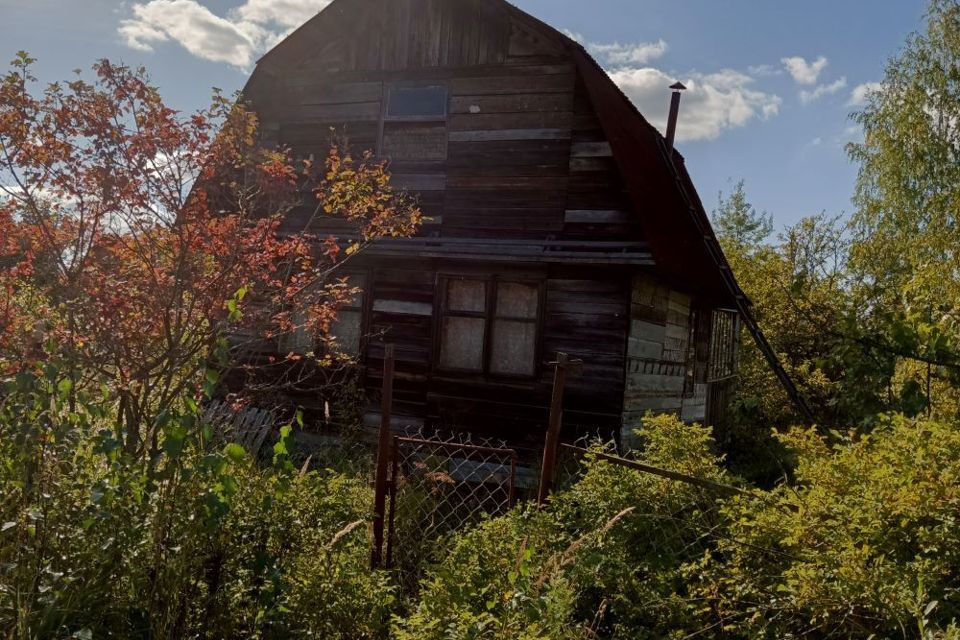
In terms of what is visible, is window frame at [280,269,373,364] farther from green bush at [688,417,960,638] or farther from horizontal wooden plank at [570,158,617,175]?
green bush at [688,417,960,638]

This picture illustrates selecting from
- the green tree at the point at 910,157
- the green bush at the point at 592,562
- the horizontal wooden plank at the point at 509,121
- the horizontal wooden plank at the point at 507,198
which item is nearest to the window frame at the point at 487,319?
the horizontal wooden plank at the point at 507,198

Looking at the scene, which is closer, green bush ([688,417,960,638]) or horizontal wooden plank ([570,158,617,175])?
green bush ([688,417,960,638])

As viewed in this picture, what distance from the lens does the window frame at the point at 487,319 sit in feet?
30.4

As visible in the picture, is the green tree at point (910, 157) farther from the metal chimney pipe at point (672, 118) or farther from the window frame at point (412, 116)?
the window frame at point (412, 116)

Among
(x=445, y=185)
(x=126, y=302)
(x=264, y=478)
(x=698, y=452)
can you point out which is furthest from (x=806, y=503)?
(x=445, y=185)

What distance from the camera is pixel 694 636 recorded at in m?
3.77

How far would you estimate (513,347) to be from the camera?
31.0 ft

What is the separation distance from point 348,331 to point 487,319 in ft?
7.23

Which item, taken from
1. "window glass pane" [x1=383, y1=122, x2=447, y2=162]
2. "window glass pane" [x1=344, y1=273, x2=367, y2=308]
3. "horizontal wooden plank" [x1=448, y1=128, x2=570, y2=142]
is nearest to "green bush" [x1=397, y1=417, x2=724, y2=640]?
"horizontal wooden plank" [x1=448, y1=128, x2=570, y2=142]

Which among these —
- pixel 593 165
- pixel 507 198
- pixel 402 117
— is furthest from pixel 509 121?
pixel 402 117

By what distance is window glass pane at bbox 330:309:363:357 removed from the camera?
10328 mm

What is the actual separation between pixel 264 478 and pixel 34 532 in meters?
1.62

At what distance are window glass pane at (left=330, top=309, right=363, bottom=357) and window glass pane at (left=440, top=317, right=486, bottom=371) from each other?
1377 millimetres

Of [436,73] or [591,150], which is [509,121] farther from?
[436,73]
